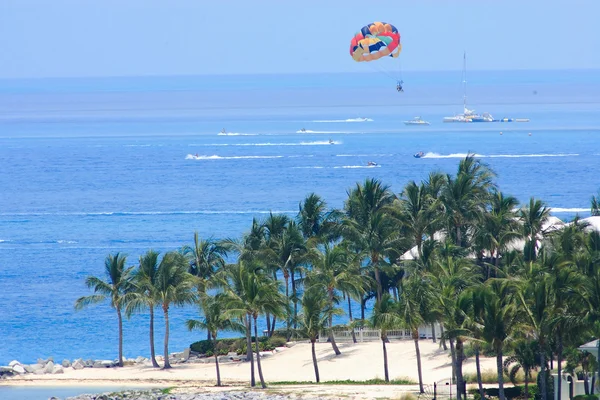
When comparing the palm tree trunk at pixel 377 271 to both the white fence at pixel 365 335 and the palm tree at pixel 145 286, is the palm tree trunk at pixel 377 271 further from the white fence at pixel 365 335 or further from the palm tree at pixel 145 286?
A: the palm tree at pixel 145 286

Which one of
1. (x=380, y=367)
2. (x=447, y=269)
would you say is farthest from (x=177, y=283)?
(x=447, y=269)

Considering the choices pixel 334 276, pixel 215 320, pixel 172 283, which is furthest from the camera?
pixel 172 283

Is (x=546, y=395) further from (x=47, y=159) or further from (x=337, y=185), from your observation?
(x=47, y=159)

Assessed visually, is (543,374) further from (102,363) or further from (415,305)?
(102,363)

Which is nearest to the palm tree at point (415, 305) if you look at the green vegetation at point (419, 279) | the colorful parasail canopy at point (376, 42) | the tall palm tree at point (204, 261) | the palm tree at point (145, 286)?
the green vegetation at point (419, 279)

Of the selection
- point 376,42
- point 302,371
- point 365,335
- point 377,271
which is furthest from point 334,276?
point 376,42

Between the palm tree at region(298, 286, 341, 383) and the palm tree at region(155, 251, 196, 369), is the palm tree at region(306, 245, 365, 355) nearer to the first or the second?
the palm tree at region(298, 286, 341, 383)
